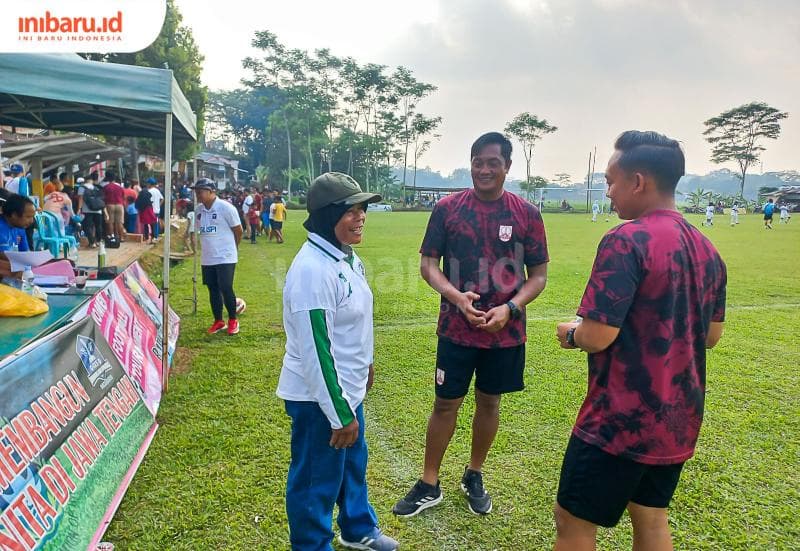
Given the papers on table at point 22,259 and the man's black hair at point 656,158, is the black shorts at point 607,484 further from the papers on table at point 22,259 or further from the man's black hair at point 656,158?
the papers on table at point 22,259

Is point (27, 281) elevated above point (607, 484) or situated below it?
above

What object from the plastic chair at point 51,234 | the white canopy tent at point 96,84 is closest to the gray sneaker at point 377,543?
the white canopy tent at point 96,84

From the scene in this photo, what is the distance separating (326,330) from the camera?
186 centimetres

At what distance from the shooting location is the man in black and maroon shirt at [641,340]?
1.60 m

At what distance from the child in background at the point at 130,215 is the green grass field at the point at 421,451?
28.5 ft

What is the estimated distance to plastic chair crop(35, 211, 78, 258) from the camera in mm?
6888

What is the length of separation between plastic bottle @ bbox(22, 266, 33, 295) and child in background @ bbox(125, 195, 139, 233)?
10.5 meters

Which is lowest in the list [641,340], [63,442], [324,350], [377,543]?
[377,543]

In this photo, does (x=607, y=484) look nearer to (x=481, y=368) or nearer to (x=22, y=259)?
(x=481, y=368)

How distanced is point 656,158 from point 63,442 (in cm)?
269

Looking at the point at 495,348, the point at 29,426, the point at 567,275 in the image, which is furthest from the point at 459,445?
the point at 567,275

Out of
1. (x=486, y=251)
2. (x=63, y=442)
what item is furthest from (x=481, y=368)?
(x=63, y=442)

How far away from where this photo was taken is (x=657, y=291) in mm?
1603

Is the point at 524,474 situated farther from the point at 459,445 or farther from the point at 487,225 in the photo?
the point at 487,225
